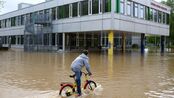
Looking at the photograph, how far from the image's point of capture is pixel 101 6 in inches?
1495

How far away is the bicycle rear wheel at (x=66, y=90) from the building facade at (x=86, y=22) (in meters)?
26.4

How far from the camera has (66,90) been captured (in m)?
9.68

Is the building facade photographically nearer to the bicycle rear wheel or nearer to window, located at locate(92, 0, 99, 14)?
window, located at locate(92, 0, 99, 14)

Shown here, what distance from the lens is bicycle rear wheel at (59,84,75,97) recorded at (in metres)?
9.59

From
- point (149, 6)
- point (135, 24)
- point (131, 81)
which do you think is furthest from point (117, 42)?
point (131, 81)

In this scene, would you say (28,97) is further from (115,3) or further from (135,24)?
(135,24)

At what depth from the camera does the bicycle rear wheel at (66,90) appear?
9595 mm

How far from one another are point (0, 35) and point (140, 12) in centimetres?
4009

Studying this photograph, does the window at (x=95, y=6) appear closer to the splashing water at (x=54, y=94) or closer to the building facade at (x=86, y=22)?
the building facade at (x=86, y=22)

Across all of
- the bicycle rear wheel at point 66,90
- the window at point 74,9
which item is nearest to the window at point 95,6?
the window at point 74,9

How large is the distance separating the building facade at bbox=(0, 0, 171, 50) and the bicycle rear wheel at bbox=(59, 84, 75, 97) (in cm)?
2642

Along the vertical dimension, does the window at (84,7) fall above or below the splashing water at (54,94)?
above

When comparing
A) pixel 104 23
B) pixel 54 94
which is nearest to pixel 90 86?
pixel 54 94

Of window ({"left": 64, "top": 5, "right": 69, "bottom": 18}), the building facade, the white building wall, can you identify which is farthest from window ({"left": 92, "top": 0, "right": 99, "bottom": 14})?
window ({"left": 64, "top": 5, "right": 69, "bottom": 18})
